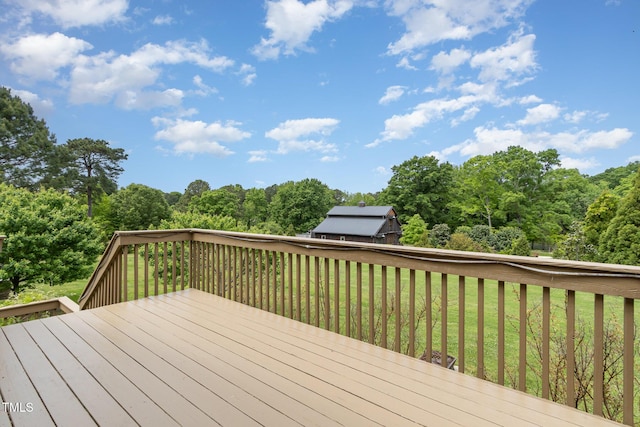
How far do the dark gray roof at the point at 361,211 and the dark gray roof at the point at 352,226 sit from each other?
13 centimetres

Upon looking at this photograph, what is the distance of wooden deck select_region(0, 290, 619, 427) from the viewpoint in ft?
4.66

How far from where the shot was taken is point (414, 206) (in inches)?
415

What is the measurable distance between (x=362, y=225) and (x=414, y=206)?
285cm

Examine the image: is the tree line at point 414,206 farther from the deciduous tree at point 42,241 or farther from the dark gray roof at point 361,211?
the dark gray roof at point 361,211

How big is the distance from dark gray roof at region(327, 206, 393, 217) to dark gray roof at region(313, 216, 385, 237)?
0.13 m

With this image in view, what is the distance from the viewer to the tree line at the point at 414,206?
8.87 meters

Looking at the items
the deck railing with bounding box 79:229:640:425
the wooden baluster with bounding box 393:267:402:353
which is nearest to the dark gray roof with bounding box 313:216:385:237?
the deck railing with bounding box 79:229:640:425

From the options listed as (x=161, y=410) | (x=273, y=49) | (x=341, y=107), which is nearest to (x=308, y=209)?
(x=341, y=107)

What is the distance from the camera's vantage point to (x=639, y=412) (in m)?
2.63

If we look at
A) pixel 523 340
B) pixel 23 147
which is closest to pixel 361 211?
pixel 523 340

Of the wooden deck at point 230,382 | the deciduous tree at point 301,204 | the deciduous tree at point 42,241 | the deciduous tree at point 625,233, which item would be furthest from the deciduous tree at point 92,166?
the deciduous tree at point 625,233

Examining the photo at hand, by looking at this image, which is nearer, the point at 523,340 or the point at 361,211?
the point at 523,340

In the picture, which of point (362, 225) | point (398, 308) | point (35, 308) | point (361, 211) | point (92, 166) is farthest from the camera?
point (92, 166)

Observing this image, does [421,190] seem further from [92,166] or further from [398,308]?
[92,166]
